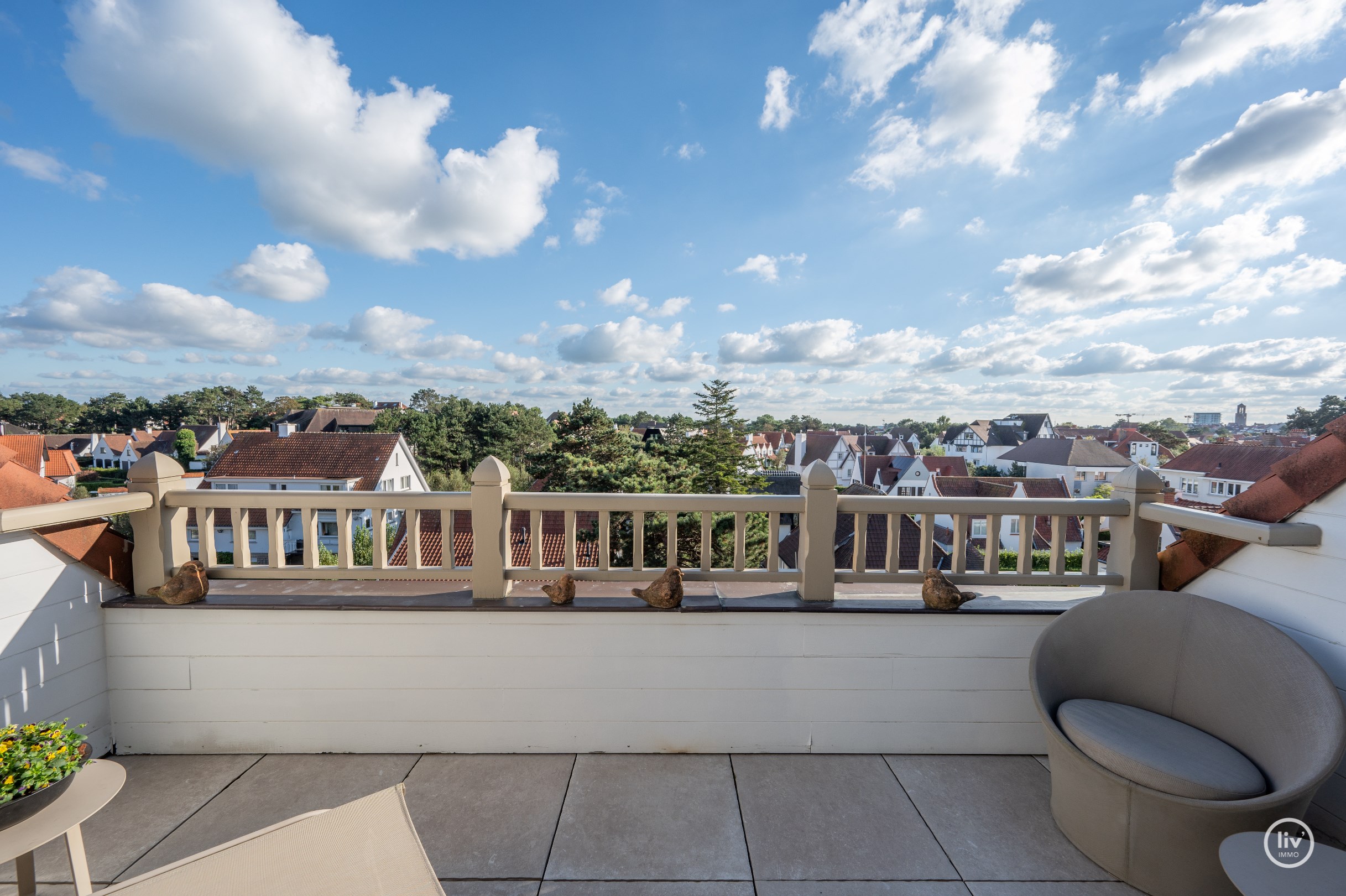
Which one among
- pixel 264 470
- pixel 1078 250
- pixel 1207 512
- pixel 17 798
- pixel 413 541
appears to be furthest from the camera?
pixel 264 470

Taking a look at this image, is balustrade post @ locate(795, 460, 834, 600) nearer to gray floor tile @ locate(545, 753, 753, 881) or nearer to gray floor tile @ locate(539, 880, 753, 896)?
gray floor tile @ locate(545, 753, 753, 881)

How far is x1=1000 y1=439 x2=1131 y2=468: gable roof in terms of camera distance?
3461 millimetres

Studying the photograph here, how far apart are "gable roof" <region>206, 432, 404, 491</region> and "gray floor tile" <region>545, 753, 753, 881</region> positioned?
67.0ft

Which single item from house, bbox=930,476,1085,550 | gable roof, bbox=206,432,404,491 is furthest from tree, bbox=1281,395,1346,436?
gable roof, bbox=206,432,404,491

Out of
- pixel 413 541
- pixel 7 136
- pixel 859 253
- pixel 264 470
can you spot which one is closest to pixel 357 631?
pixel 413 541

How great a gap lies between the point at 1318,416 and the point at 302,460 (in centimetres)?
2443

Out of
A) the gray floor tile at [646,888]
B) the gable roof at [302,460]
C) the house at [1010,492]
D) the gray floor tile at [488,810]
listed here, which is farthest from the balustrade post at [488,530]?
the gable roof at [302,460]

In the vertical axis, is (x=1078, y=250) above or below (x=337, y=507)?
above

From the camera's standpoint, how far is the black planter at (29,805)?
1.16 meters

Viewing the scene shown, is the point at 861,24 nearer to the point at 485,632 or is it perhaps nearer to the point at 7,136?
the point at 485,632

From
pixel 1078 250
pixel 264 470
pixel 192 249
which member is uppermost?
pixel 192 249

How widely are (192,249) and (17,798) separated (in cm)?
1108

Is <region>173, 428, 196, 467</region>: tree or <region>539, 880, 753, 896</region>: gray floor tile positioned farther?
<region>173, 428, 196, 467</region>: tree

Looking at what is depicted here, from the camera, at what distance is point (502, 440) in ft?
137
